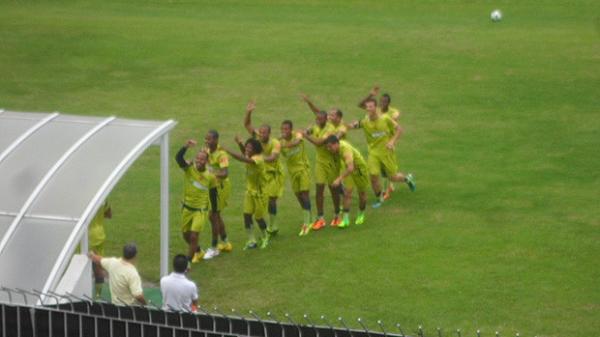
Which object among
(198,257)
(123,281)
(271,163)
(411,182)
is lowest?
(198,257)

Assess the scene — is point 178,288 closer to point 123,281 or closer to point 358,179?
Result: point 123,281

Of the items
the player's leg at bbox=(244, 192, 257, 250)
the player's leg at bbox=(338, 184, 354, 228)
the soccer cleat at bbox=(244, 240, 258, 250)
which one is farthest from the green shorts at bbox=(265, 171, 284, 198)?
the player's leg at bbox=(338, 184, 354, 228)

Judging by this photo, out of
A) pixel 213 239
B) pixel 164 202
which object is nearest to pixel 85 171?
pixel 164 202

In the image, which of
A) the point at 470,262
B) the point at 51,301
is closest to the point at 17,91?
the point at 470,262

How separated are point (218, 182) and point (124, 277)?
4.94 meters

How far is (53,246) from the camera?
599 inches

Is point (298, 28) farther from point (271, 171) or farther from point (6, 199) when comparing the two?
point (6, 199)

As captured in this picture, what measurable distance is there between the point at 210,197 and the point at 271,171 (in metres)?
1.08

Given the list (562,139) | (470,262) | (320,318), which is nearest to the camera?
(320,318)

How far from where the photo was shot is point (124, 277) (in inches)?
599

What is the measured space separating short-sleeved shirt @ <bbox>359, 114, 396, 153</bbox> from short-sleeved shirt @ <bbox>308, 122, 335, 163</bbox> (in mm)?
1224

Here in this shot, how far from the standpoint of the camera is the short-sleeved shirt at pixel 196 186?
765 inches

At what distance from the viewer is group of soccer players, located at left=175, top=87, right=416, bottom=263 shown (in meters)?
19.5

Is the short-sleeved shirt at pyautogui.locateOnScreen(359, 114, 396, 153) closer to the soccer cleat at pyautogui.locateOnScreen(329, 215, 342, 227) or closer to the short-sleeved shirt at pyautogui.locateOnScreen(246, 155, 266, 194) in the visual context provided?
the soccer cleat at pyautogui.locateOnScreen(329, 215, 342, 227)
